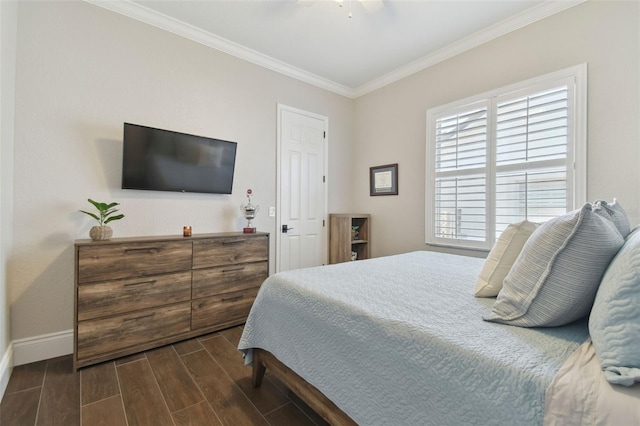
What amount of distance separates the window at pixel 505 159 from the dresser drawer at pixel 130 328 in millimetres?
2674

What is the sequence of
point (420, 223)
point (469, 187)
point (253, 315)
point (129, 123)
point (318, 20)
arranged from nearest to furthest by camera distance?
point (253, 315) < point (129, 123) < point (318, 20) < point (469, 187) < point (420, 223)

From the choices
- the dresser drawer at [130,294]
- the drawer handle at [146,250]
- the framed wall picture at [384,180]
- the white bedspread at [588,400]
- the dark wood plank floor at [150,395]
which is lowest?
the dark wood plank floor at [150,395]

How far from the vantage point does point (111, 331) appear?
2.16m

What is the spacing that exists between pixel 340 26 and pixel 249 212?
6.83 feet

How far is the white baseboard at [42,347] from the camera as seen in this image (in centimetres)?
211

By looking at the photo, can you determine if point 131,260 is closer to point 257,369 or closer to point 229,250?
point 229,250

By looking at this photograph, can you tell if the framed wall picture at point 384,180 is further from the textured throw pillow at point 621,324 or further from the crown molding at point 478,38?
the textured throw pillow at point 621,324

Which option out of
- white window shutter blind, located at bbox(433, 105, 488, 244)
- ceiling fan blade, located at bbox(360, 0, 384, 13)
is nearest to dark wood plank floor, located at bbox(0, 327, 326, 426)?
white window shutter blind, located at bbox(433, 105, 488, 244)

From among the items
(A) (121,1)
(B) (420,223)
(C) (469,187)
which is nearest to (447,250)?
(B) (420,223)

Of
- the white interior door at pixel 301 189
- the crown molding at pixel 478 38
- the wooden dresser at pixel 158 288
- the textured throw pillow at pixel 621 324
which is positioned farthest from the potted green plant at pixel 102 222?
the crown molding at pixel 478 38

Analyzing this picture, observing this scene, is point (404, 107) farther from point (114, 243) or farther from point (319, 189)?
point (114, 243)

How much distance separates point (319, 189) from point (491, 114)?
215cm

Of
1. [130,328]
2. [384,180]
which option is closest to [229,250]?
[130,328]

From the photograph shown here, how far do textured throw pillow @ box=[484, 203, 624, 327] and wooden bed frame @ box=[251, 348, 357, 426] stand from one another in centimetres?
81
